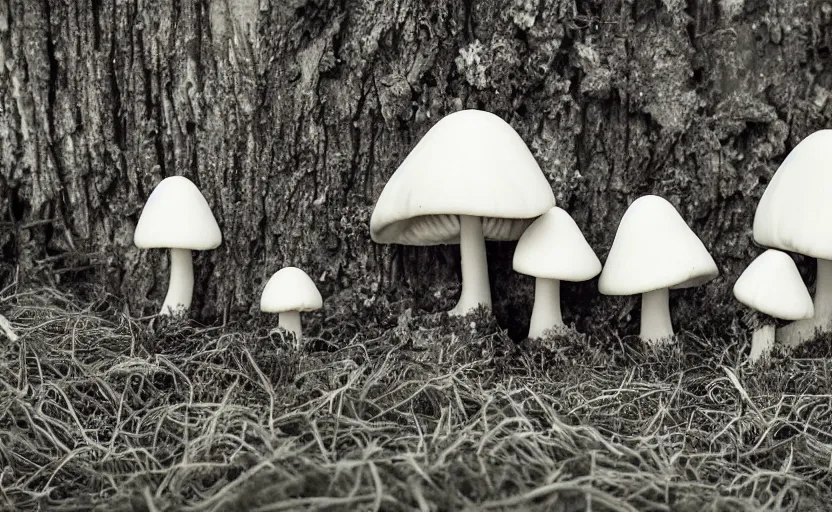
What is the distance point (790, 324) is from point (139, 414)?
2049 mm

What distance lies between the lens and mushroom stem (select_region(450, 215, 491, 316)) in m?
2.50

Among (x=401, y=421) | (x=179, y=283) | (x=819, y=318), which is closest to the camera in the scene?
(x=401, y=421)

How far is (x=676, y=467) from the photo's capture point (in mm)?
1645

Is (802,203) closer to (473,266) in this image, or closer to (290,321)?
(473,266)

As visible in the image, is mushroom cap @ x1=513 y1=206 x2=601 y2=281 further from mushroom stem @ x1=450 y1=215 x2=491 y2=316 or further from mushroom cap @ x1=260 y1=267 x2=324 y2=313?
mushroom cap @ x1=260 y1=267 x2=324 y2=313

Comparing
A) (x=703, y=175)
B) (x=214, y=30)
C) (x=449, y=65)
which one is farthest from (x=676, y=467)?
(x=214, y=30)

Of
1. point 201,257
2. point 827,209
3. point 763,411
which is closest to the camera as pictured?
point 763,411

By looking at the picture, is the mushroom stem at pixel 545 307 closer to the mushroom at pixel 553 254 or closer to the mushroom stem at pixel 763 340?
the mushroom at pixel 553 254

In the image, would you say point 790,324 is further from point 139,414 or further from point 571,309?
point 139,414

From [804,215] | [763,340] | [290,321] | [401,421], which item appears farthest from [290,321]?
[804,215]

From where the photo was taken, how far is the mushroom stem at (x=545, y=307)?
97.5 inches

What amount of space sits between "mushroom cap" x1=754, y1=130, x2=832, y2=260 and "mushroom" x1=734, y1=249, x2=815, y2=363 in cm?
7

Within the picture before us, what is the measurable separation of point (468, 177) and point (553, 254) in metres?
0.40

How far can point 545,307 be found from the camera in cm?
248
